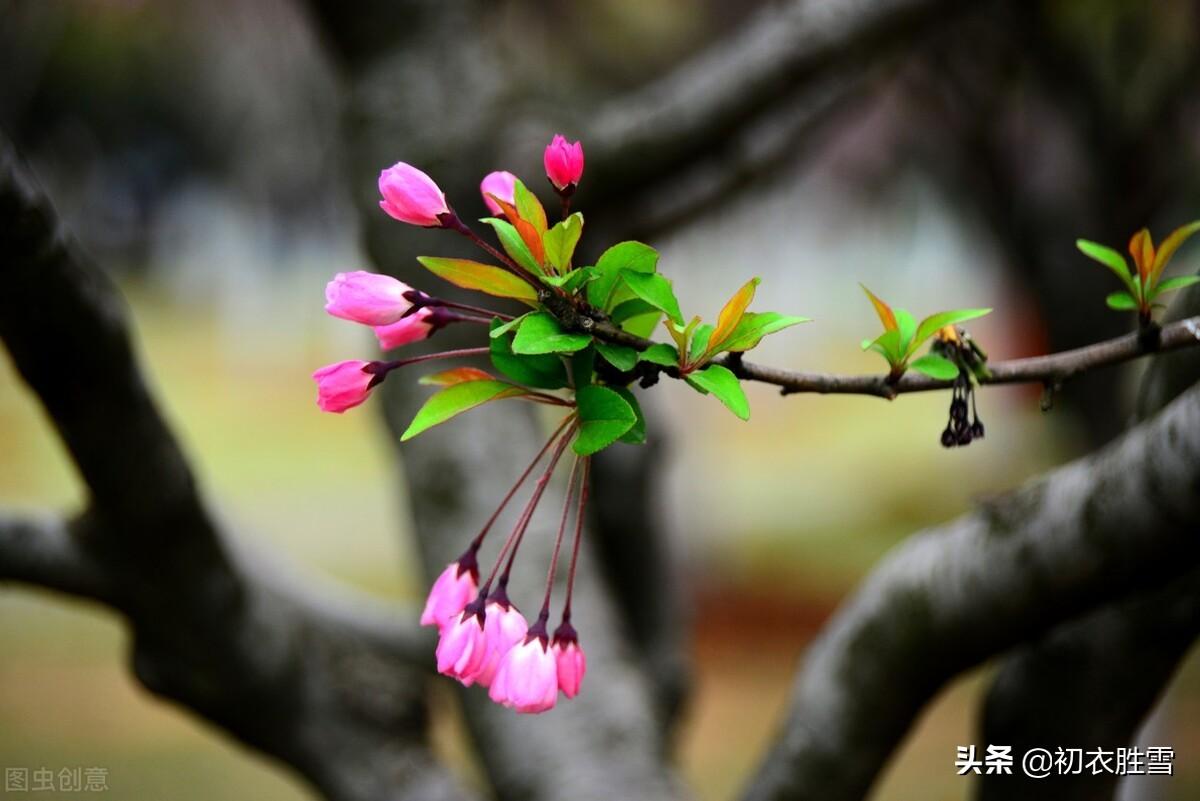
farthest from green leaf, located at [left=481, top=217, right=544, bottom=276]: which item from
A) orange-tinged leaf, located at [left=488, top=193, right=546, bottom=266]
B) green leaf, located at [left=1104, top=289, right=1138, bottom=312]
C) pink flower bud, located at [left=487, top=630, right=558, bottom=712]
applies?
green leaf, located at [left=1104, top=289, right=1138, bottom=312]

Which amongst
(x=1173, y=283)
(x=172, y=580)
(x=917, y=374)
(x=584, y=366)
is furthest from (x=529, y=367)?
(x=172, y=580)

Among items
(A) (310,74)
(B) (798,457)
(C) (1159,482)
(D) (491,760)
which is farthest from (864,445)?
(C) (1159,482)

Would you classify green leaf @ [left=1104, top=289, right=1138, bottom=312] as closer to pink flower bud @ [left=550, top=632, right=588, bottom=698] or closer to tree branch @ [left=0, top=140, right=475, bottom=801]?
pink flower bud @ [left=550, top=632, right=588, bottom=698]

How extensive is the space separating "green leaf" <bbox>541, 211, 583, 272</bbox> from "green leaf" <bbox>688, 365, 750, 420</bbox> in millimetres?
48

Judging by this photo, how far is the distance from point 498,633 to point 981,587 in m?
0.28

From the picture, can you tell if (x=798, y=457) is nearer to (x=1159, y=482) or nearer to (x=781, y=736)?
(x=781, y=736)

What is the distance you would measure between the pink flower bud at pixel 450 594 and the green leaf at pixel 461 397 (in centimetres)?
5

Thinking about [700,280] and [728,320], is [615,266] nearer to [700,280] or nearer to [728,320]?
[728,320]

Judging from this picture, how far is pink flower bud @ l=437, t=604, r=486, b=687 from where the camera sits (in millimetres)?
302

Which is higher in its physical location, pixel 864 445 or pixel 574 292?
pixel 864 445

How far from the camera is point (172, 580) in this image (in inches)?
26.6

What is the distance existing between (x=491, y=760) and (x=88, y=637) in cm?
183

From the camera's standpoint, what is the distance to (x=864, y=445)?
284 cm

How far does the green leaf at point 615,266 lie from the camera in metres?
0.29
